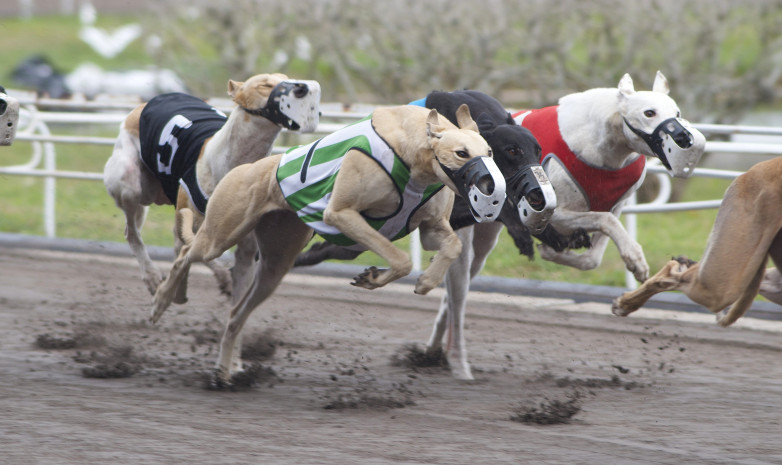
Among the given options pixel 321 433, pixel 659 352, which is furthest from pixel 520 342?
pixel 321 433

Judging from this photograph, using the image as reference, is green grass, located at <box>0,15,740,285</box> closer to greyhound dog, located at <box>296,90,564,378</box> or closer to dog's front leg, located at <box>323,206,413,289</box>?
greyhound dog, located at <box>296,90,564,378</box>

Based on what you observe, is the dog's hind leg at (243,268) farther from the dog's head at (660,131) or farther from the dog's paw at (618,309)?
the dog's head at (660,131)

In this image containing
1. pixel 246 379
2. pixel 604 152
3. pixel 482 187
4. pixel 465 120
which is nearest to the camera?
pixel 482 187

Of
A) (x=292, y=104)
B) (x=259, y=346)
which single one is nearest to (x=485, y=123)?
Answer: (x=292, y=104)

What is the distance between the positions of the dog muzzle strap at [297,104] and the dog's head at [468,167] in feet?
2.75

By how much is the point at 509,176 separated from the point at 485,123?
44cm

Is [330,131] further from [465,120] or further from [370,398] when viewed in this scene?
[465,120]

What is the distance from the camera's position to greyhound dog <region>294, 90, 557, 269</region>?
4.12 metres

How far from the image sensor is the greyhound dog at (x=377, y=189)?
391cm

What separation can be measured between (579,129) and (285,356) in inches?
79.1

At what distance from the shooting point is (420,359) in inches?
222

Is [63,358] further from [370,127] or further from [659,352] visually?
[659,352]

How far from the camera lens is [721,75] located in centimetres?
1229

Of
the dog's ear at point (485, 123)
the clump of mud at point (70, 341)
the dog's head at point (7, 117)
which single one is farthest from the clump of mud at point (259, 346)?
the dog's ear at point (485, 123)
